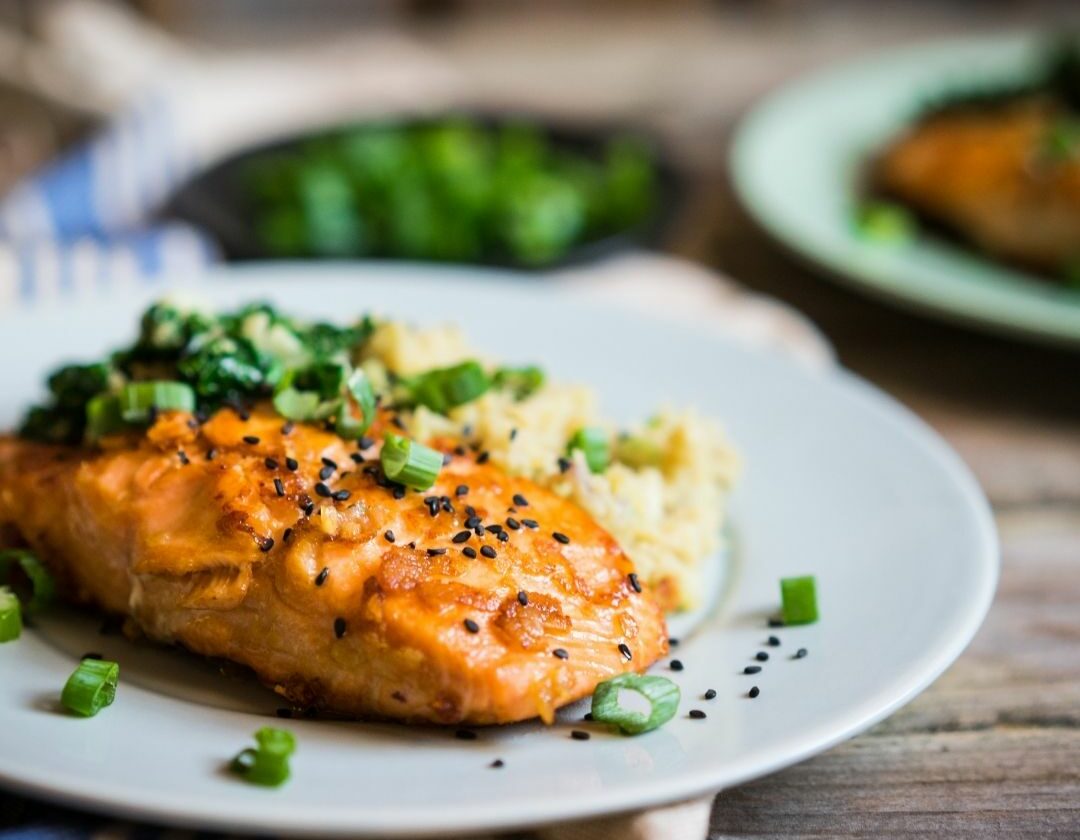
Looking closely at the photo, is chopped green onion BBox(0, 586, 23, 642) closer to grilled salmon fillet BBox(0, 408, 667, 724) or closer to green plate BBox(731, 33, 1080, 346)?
grilled salmon fillet BBox(0, 408, 667, 724)

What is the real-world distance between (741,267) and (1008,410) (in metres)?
1.86

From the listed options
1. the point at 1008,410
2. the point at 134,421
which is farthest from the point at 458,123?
the point at 134,421

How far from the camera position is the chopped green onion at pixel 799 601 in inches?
127

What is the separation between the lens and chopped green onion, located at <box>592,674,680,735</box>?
2703 millimetres

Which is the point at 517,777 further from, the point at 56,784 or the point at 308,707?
the point at 56,784

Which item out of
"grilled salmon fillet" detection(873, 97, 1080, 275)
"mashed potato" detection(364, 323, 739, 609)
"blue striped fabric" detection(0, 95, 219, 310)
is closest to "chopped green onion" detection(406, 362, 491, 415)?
"mashed potato" detection(364, 323, 739, 609)

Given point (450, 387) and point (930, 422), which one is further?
point (930, 422)

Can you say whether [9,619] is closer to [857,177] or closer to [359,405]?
[359,405]

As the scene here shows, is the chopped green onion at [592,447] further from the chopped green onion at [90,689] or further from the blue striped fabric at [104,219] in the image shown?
the blue striped fabric at [104,219]

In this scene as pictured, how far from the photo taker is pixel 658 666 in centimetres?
309

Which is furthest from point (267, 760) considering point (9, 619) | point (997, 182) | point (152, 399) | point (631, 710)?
point (997, 182)

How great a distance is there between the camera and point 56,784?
235 cm

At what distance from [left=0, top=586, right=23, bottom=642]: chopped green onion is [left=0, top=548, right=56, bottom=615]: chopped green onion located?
0.11 meters

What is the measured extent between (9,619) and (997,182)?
5133 millimetres
